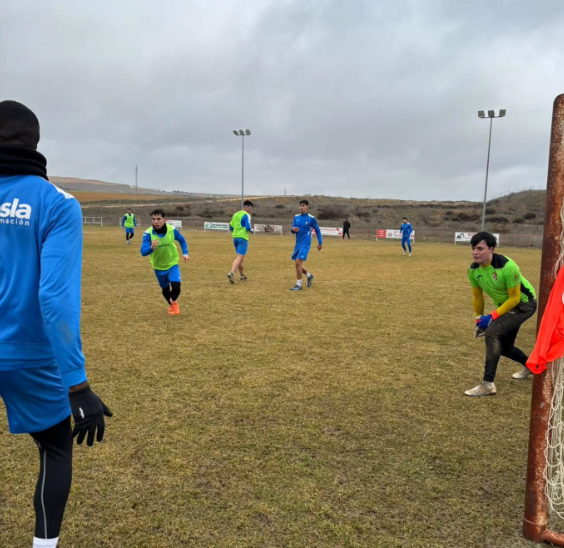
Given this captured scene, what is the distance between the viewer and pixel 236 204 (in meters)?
91.8

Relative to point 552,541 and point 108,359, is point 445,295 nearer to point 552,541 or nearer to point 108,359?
point 108,359

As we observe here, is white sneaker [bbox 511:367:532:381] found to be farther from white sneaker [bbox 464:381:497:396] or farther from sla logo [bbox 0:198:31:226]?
sla logo [bbox 0:198:31:226]

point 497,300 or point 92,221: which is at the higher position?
point 92,221

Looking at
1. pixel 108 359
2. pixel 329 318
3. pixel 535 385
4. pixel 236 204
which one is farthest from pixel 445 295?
pixel 236 204

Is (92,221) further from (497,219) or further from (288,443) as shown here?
(288,443)

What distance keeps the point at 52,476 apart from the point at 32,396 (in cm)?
42

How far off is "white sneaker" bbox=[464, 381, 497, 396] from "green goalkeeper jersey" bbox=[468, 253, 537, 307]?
95 cm

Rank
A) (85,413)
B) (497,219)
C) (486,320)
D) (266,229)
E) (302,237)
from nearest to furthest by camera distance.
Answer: (85,413), (486,320), (302,237), (266,229), (497,219)

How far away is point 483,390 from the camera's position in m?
5.07

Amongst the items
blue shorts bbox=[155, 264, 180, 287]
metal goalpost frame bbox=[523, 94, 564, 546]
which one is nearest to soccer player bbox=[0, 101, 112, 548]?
metal goalpost frame bbox=[523, 94, 564, 546]

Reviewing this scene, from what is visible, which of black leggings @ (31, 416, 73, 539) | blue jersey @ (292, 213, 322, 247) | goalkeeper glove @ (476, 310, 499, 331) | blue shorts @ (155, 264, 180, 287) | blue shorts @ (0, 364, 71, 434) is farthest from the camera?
blue jersey @ (292, 213, 322, 247)

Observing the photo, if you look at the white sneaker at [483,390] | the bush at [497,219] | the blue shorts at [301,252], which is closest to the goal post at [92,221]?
the blue shorts at [301,252]

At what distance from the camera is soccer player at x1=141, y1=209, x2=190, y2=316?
8438 mm

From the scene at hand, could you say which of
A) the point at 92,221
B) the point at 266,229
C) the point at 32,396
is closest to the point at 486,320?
the point at 32,396
